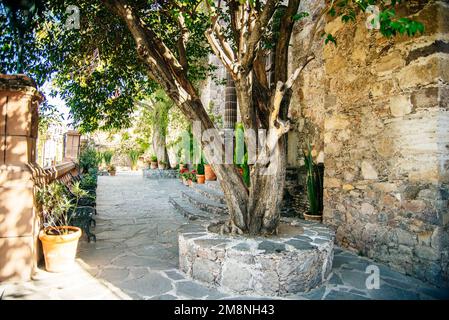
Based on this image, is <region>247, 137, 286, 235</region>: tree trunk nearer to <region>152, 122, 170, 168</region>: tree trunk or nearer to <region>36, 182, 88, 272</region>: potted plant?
<region>36, 182, 88, 272</region>: potted plant

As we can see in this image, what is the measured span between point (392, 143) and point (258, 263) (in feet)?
6.60

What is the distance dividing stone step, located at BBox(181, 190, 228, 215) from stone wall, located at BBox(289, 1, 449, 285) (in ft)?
6.62

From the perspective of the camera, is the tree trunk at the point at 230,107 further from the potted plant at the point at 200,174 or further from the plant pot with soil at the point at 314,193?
the plant pot with soil at the point at 314,193

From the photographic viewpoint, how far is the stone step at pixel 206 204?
18.7 feet

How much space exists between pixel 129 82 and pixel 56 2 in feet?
4.88

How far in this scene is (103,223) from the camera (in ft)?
17.6

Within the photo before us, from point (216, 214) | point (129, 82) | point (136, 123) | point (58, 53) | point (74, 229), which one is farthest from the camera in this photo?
point (136, 123)

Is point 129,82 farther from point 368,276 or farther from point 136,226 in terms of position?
point 368,276

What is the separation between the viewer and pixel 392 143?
3342 millimetres

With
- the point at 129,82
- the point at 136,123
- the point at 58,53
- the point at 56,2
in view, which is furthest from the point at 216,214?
the point at 136,123

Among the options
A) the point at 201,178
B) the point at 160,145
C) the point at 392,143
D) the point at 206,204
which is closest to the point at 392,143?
the point at 392,143

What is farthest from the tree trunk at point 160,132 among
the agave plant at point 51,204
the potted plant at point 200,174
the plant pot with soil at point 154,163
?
the agave plant at point 51,204

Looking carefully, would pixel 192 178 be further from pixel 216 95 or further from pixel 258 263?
pixel 258 263

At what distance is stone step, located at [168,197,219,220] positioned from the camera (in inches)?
217
